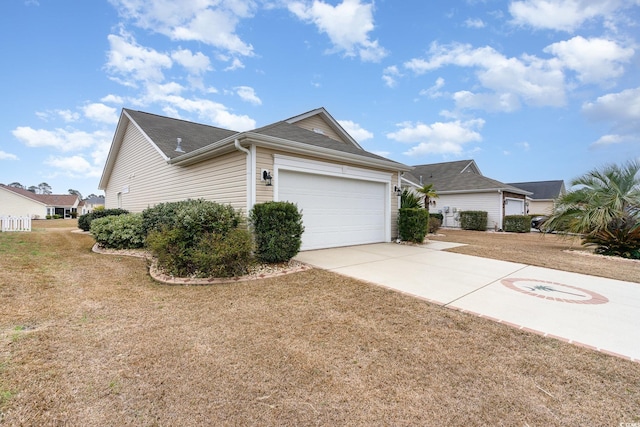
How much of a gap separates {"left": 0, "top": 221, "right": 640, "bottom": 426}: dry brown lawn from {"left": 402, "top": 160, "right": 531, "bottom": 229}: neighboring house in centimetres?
1468

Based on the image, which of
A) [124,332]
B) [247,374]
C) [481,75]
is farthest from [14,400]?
[481,75]

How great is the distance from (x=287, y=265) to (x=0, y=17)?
1163 centimetres

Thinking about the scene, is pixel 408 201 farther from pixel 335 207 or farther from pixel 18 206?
pixel 18 206

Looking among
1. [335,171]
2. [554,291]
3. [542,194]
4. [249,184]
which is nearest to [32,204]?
[249,184]

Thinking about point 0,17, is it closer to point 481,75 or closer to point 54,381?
point 54,381

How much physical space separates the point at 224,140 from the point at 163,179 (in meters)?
5.50

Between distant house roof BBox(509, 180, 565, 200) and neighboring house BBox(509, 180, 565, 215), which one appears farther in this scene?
distant house roof BBox(509, 180, 565, 200)

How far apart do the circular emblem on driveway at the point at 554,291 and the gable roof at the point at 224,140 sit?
17.0 ft

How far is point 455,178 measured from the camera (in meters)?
21.8

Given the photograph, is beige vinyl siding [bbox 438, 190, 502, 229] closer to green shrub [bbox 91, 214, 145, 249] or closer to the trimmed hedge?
the trimmed hedge

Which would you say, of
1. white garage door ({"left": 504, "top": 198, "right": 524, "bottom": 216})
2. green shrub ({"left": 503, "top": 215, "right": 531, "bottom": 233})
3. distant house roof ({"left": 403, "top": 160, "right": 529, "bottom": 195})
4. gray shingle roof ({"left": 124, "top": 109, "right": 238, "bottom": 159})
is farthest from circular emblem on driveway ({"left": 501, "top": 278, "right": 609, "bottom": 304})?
white garage door ({"left": 504, "top": 198, "right": 524, "bottom": 216})

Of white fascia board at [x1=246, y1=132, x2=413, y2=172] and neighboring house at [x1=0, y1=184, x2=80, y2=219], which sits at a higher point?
white fascia board at [x1=246, y1=132, x2=413, y2=172]

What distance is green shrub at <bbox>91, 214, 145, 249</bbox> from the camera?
8.45 metres

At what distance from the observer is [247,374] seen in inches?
93.3
